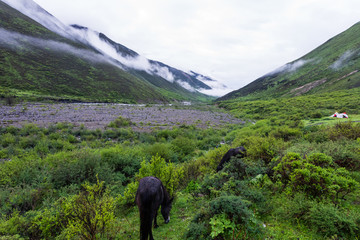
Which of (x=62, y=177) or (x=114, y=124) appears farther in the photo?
(x=114, y=124)

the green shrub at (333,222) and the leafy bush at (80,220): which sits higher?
the green shrub at (333,222)

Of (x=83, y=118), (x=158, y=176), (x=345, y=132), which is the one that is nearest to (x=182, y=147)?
(x=158, y=176)

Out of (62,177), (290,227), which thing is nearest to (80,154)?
(62,177)

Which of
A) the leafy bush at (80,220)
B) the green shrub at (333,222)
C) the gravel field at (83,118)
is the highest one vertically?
the green shrub at (333,222)

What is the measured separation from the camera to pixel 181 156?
1467cm

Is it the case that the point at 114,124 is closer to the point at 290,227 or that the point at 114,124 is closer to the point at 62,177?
the point at 62,177

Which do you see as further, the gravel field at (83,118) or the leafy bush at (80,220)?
the gravel field at (83,118)

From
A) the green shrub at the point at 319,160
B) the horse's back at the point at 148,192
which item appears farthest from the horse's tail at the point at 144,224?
the green shrub at the point at 319,160

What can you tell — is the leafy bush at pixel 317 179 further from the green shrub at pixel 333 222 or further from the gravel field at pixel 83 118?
the gravel field at pixel 83 118

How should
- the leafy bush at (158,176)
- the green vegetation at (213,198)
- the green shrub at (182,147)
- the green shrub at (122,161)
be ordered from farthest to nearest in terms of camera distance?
the green shrub at (182,147) → the green shrub at (122,161) → the leafy bush at (158,176) → the green vegetation at (213,198)

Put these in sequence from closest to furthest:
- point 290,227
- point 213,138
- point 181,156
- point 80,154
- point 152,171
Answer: point 290,227 → point 152,171 → point 80,154 → point 181,156 → point 213,138

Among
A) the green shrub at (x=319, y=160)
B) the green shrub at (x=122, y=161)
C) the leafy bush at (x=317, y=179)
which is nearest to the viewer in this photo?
the leafy bush at (x=317, y=179)

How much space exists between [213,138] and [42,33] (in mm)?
155093

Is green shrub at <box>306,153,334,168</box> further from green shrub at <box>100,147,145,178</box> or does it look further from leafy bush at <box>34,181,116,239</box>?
green shrub at <box>100,147,145,178</box>
